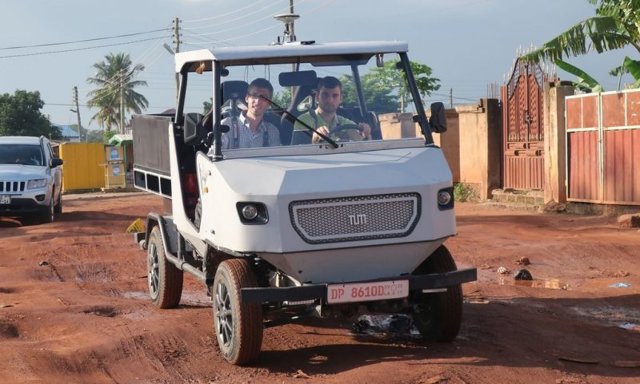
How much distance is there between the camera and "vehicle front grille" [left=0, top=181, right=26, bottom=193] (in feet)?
67.3

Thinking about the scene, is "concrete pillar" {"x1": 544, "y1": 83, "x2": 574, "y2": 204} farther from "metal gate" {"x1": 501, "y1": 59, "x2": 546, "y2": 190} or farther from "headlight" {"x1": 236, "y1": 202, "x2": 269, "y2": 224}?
"headlight" {"x1": 236, "y1": 202, "x2": 269, "y2": 224}

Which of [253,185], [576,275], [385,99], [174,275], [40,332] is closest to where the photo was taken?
[253,185]

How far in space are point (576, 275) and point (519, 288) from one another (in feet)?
6.23

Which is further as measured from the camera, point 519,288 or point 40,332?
point 519,288

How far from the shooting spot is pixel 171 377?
24.1 feet

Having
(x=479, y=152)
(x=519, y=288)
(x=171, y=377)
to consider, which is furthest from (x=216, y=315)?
(x=479, y=152)

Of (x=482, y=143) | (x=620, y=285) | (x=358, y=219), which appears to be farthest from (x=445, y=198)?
(x=482, y=143)

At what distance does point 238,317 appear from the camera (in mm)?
7227

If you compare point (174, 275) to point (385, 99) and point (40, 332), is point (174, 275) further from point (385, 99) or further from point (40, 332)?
point (385, 99)

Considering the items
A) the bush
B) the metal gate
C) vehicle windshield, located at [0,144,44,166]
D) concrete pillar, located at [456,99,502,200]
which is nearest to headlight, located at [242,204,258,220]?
vehicle windshield, located at [0,144,44,166]

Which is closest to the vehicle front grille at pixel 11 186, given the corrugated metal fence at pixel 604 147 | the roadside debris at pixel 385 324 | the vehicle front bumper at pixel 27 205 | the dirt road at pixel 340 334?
the vehicle front bumper at pixel 27 205

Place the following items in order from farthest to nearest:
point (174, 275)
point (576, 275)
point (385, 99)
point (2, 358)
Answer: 1. point (576, 275)
2. point (174, 275)
3. point (385, 99)
4. point (2, 358)

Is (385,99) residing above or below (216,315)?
above

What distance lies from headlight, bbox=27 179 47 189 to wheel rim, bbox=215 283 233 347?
1400 cm
